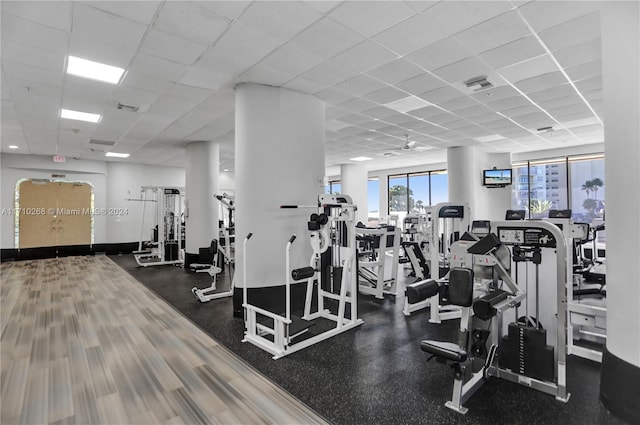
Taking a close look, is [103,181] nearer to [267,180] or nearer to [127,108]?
[127,108]

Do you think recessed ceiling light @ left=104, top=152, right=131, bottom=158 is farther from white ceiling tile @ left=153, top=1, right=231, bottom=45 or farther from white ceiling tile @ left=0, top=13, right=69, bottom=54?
white ceiling tile @ left=153, top=1, right=231, bottom=45

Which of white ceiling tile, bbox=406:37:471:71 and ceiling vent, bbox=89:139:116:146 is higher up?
white ceiling tile, bbox=406:37:471:71

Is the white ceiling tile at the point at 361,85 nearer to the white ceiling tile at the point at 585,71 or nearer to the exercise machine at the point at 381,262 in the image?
the exercise machine at the point at 381,262

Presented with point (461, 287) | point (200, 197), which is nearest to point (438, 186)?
point (200, 197)

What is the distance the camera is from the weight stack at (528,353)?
2541 millimetres

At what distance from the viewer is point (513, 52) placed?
368 centimetres

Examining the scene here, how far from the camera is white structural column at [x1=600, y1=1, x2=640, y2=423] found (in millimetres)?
2053

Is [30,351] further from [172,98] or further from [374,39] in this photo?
[374,39]

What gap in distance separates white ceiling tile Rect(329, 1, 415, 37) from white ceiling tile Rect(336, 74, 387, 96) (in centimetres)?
116

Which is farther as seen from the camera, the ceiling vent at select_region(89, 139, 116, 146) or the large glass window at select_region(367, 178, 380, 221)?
the large glass window at select_region(367, 178, 380, 221)

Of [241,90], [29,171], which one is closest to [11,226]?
[29,171]

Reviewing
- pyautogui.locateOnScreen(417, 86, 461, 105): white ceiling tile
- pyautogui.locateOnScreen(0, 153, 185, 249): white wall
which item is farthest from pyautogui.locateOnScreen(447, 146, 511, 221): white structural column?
pyautogui.locateOnScreen(0, 153, 185, 249): white wall

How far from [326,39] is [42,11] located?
100 inches

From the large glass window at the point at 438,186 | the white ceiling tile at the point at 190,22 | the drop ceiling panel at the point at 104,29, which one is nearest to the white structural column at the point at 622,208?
the white ceiling tile at the point at 190,22
